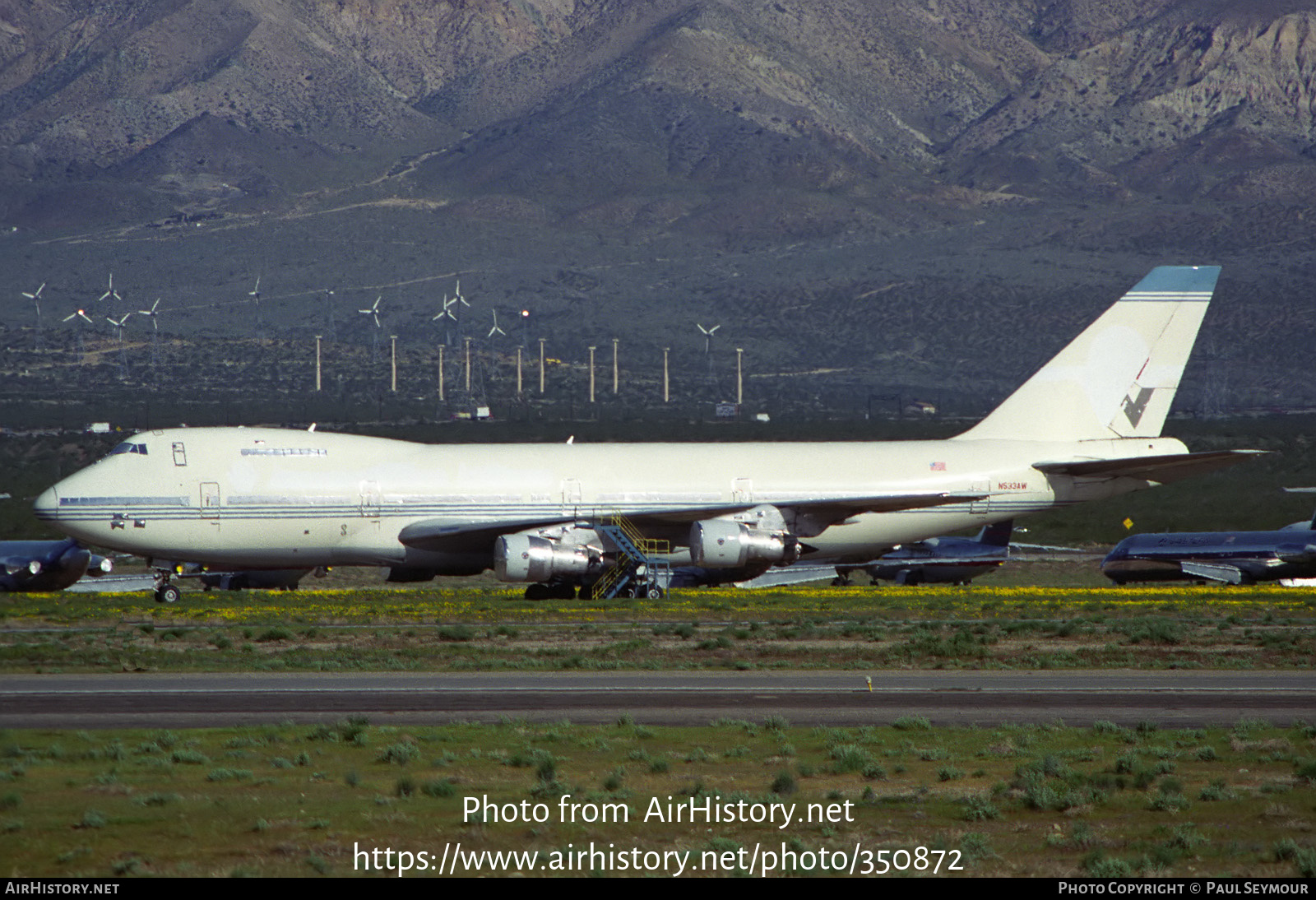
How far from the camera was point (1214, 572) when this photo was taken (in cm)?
5747

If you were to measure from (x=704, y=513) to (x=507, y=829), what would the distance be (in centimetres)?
3150

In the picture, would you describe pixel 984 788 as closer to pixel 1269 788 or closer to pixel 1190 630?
pixel 1269 788

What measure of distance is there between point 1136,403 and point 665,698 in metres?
31.8

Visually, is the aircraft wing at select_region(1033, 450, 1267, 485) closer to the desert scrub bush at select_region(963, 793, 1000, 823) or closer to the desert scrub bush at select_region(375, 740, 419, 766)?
the desert scrub bush at select_region(963, 793, 1000, 823)

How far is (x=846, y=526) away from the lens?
5428 centimetres

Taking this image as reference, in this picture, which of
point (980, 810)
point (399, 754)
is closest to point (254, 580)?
point (399, 754)

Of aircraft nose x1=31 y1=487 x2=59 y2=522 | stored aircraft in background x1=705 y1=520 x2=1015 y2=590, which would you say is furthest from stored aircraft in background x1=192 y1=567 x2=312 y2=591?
stored aircraft in background x1=705 y1=520 x2=1015 y2=590

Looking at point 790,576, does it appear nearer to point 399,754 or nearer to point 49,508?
point 49,508

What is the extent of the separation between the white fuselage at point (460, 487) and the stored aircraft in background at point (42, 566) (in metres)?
7.19

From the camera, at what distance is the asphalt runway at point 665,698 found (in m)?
27.0

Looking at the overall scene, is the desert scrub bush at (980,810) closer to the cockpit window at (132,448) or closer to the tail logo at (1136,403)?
the cockpit window at (132,448)

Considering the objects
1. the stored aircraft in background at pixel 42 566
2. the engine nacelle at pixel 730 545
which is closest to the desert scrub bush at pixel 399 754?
the engine nacelle at pixel 730 545

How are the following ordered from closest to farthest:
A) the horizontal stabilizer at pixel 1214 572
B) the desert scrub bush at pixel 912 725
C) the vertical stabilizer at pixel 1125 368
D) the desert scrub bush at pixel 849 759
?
the desert scrub bush at pixel 849 759 < the desert scrub bush at pixel 912 725 < the vertical stabilizer at pixel 1125 368 < the horizontal stabilizer at pixel 1214 572

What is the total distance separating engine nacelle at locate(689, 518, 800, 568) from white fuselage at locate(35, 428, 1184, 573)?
797 millimetres
